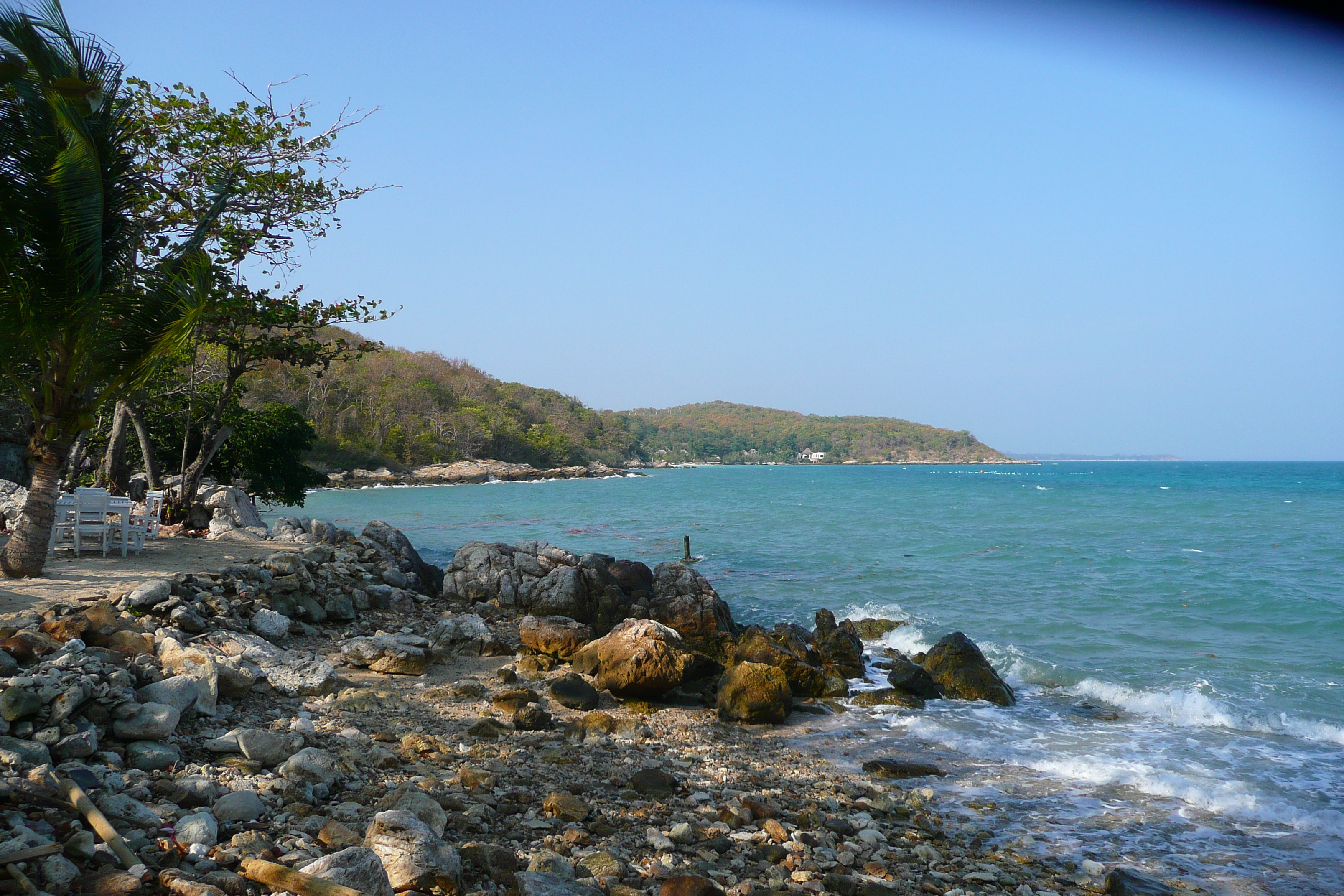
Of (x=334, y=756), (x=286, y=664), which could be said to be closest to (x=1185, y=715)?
(x=334, y=756)

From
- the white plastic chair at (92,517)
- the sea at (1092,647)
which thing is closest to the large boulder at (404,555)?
the white plastic chair at (92,517)

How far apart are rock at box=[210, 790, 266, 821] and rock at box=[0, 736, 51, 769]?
1044mm

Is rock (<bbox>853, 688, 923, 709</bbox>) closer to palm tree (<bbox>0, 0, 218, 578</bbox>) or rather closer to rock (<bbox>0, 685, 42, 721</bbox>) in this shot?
rock (<bbox>0, 685, 42, 721</bbox>)

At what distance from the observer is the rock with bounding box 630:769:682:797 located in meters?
6.96

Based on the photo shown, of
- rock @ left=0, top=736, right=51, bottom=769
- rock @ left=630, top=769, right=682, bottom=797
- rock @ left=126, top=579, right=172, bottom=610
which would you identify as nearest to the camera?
rock @ left=0, top=736, right=51, bottom=769

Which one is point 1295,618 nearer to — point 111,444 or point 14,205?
point 14,205

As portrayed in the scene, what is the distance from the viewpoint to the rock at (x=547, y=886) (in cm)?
446

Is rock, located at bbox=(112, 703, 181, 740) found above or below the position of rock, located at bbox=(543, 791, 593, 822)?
above

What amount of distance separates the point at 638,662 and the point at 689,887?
5272mm

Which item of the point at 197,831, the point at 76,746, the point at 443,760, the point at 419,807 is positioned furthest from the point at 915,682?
the point at 76,746

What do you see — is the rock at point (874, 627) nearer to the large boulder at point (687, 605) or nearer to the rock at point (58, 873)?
the large boulder at point (687, 605)

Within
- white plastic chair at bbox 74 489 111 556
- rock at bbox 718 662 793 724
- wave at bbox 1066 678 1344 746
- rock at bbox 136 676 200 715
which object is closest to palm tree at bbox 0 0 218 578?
white plastic chair at bbox 74 489 111 556

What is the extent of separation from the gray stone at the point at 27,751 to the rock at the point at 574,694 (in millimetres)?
5491

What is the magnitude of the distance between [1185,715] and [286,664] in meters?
11.5
